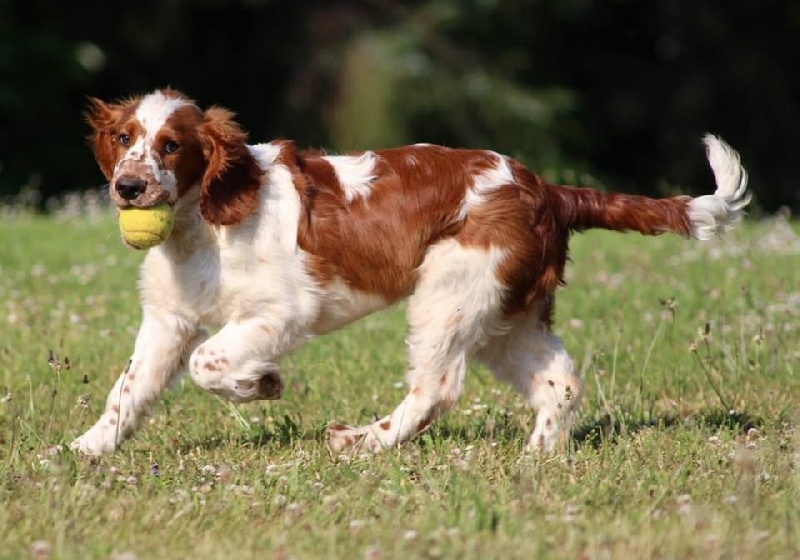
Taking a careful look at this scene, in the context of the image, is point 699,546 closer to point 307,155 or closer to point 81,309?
point 307,155

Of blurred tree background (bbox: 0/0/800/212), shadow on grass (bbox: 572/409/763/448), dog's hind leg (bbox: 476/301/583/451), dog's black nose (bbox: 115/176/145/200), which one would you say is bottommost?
blurred tree background (bbox: 0/0/800/212)

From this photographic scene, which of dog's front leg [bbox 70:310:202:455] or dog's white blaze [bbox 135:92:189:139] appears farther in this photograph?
dog's front leg [bbox 70:310:202:455]

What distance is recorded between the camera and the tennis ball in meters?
4.55

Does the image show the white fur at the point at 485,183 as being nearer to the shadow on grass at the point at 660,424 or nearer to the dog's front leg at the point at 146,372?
the shadow on grass at the point at 660,424

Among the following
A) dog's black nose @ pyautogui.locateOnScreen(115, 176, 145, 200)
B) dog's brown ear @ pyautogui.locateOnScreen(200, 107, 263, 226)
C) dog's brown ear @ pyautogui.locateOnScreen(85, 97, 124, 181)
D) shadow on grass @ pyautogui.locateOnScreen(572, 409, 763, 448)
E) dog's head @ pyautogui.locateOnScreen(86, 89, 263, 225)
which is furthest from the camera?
shadow on grass @ pyautogui.locateOnScreen(572, 409, 763, 448)

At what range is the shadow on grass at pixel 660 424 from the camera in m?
4.99

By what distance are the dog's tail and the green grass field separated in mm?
446

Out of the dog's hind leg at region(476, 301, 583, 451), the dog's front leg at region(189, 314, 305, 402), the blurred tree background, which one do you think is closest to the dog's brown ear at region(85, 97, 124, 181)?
the dog's front leg at region(189, 314, 305, 402)

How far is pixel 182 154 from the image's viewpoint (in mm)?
4711

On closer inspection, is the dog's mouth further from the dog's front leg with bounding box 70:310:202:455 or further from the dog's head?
the dog's front leg with bounding box 70:310:202:455

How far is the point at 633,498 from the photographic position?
13.2 ft

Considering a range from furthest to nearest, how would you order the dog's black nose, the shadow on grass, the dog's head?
the shadow on grass → the dog's head → the dog's black nose

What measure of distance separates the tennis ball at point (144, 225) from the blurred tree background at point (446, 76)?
41.7 feet

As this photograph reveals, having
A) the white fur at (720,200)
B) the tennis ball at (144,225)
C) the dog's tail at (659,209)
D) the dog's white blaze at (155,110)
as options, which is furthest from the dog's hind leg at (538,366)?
the dog's white blaze at (155,110)
